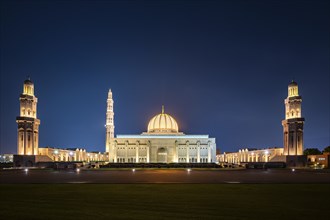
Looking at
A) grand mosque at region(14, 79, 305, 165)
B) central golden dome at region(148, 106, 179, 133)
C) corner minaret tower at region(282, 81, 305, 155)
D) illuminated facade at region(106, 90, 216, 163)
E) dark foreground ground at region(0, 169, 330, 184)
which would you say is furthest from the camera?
central golden dome at region(148, 106, 179, 133)

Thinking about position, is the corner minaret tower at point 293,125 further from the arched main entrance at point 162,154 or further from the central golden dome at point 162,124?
the central golden dome at point 162,124

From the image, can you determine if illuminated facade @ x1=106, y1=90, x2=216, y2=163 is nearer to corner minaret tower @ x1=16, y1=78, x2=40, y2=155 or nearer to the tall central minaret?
the tall central minaret

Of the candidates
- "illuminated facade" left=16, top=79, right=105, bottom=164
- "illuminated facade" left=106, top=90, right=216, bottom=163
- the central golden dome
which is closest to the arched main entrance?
"illuminated facade" left=106, top=90, right=216, bottom=163

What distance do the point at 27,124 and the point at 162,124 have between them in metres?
32.0

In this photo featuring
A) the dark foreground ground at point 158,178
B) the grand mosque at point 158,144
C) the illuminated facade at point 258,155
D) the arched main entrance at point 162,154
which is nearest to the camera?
the dark foreground ground at point 158,178

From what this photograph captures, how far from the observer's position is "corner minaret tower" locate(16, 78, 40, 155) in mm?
64750

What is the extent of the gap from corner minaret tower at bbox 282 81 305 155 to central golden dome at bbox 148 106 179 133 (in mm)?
27318

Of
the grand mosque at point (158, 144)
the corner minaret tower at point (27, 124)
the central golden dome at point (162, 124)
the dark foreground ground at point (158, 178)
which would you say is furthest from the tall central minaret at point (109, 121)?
the dark foreground ground at point (158, 178)

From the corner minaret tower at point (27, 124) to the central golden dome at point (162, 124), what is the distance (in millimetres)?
28089

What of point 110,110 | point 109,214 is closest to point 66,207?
point 109,214

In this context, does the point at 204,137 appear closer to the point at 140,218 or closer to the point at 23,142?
the point at 23,142

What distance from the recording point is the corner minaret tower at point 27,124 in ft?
212

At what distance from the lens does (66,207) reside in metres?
11.5

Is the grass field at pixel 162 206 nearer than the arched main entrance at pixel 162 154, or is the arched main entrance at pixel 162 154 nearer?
the grass field at pixel 162 206
